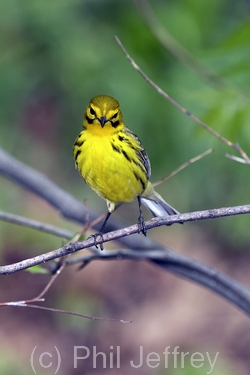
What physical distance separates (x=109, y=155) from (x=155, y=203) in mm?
805

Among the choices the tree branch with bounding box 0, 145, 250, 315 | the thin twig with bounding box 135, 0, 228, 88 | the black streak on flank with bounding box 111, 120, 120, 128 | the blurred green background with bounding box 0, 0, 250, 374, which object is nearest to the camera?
the tree branch with bounding box 0, 145, 250, 315

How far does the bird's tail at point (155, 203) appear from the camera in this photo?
162 inches

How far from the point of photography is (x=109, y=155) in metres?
3.56

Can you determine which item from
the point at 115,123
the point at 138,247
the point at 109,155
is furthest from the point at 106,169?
the point at 138,247

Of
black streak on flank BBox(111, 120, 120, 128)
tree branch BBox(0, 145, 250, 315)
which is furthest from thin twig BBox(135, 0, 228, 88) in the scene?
tree branch BBox(0, 145, 250, 315)

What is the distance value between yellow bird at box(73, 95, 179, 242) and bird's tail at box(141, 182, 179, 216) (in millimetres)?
304

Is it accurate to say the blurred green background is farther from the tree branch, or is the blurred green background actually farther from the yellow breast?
the tree branch

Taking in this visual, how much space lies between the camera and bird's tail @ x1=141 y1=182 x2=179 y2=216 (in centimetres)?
411

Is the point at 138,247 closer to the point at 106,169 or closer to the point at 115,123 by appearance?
the point at 106,169

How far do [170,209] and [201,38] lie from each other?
1.67m

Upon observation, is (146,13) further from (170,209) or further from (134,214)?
(134,214)

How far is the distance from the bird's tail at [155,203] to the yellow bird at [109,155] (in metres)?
0.30

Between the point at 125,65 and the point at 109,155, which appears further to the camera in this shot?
the point at 125,65

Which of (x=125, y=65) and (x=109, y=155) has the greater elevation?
(x=125, y=65)
